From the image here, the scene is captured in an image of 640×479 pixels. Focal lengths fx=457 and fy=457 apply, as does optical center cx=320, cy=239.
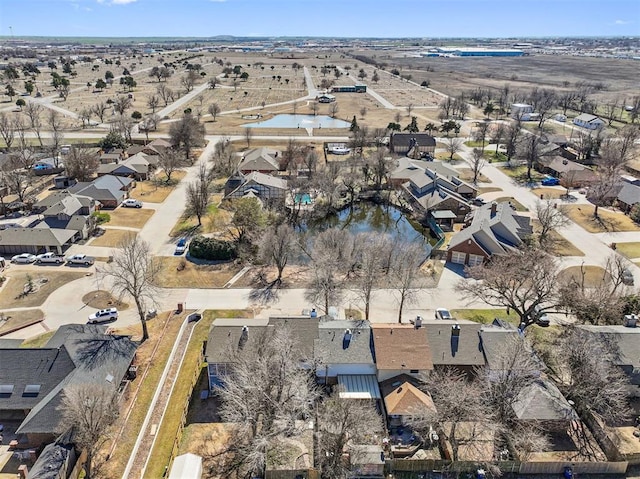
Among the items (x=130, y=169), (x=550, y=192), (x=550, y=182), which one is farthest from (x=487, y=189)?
(x=130, y=169)

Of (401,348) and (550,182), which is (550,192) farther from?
(401,348)

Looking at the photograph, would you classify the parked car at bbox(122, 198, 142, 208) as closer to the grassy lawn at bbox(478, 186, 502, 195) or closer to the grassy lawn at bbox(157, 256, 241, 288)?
the grassy lawn at bbox(157, 256, 241, 288)

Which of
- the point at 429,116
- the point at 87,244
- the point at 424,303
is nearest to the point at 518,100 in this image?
the point at 429,116

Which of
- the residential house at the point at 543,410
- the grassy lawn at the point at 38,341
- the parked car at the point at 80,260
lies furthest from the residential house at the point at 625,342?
the parked car at the point at 80,260

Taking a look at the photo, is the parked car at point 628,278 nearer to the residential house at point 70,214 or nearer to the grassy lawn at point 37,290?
the grassy lawn at point 37,290

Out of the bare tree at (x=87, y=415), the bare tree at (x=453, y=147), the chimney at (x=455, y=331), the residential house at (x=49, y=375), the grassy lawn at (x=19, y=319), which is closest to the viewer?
the bare tree at (x=87, y=415)
